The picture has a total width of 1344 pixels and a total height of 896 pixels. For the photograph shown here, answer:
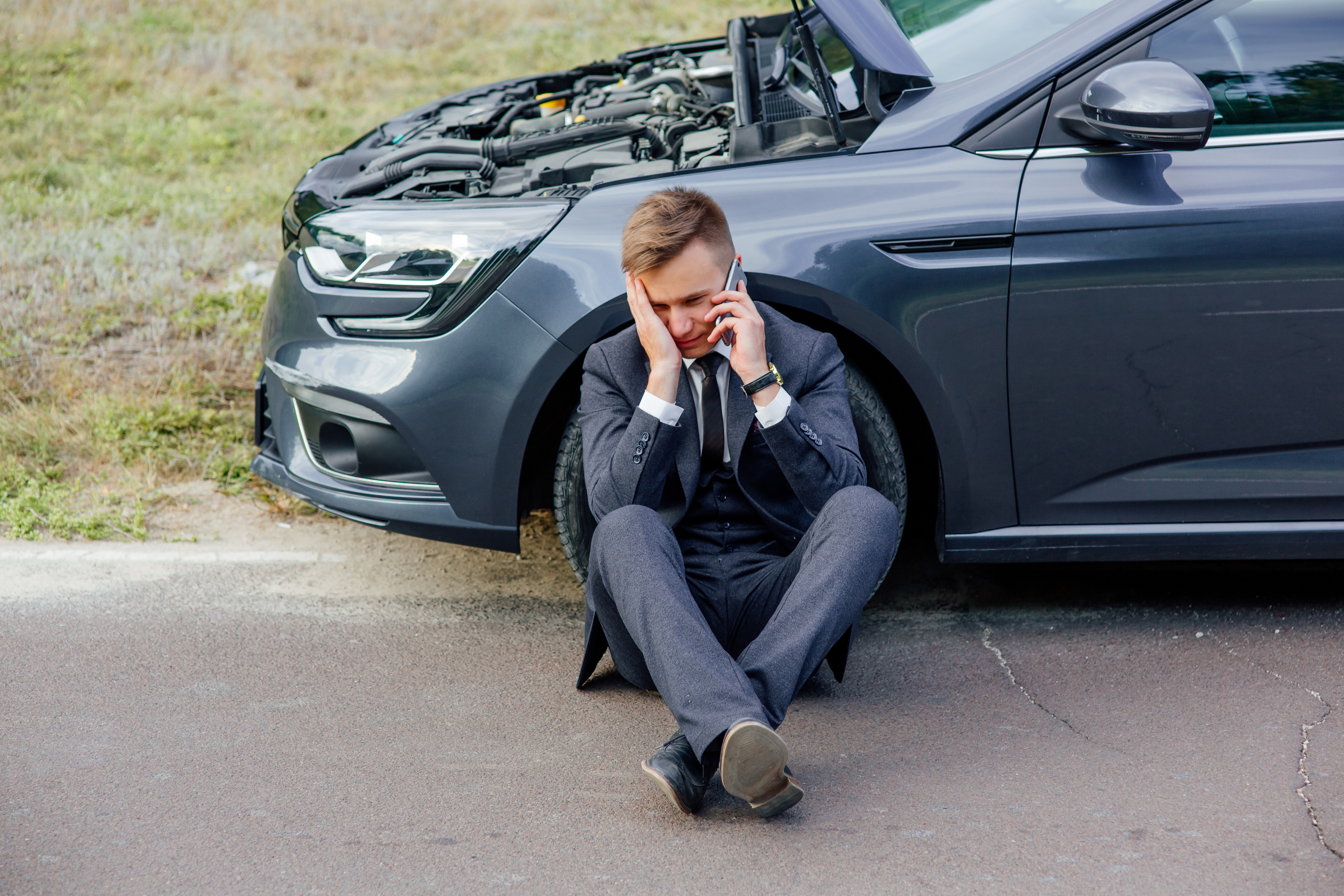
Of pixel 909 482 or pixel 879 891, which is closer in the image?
pixel 879 891

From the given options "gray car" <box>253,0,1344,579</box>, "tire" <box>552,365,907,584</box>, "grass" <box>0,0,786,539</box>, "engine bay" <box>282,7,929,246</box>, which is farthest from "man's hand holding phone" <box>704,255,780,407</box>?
"grass" <box>0,0,786,539</box>

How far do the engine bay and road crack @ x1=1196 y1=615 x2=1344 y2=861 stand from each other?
64.9 inches

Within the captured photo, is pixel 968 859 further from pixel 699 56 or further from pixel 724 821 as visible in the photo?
pixel 699 56

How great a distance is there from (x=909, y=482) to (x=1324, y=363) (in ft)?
3.39

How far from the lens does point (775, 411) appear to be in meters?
2.46

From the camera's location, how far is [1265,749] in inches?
98.5

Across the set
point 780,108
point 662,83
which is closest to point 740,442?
point 780,108

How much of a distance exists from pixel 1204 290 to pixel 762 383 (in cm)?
108

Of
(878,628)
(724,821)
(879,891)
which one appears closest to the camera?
(879,891)

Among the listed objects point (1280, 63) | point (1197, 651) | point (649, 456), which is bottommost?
point (1197, 651)

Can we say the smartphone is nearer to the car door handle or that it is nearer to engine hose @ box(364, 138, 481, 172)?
the car door handle

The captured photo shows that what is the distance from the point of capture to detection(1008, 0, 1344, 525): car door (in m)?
2.61

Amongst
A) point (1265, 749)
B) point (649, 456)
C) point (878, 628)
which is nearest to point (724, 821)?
point (649, 456)

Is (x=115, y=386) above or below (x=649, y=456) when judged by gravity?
below
